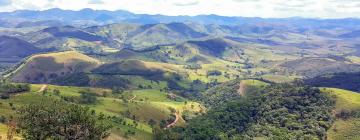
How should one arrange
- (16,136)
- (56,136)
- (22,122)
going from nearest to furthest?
(56,136) → (22,122) → (16,136)

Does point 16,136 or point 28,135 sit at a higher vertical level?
point 28,135

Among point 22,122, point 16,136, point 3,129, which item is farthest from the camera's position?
point 3,129

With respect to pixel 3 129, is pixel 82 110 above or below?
above

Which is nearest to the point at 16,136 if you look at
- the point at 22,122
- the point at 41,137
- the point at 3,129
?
the point at 3,129

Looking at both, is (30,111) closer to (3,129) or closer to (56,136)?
(56,136)

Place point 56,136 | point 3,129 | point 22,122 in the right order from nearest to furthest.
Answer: point 56,136
point 22,122
point 3,129

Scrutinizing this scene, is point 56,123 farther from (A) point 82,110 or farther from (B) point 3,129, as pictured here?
(B) point 3,129

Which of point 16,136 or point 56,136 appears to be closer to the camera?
point 56,136

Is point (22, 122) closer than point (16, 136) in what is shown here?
Yes

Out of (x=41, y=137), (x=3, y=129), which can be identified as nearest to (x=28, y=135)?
(x=41, y=137)
